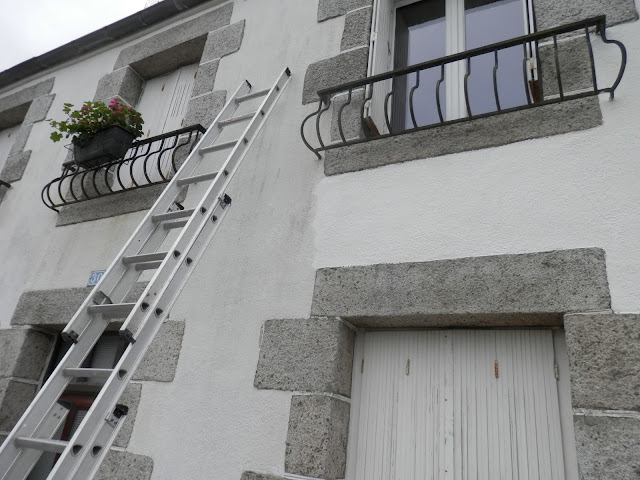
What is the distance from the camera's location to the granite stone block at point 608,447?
1642 millimetres

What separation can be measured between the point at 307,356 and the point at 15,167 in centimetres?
409

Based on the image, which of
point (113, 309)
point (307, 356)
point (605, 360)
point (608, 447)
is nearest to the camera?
point (608, 447)

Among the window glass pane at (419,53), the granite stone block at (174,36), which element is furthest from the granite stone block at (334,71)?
the granite stone block at (174,36)

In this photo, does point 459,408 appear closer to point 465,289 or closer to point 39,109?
point 465,289

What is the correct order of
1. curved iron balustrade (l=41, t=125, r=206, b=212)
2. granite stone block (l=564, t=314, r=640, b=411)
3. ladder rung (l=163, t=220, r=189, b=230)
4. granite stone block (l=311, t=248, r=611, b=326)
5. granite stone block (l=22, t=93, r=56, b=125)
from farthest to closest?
granite stone block (l=22, t=93, r=56, b=125), curved iron balustrade (l=41, t=125, r=206, b=212), ladder rung (l=163, t=220, r=189, b=230), granite stone block (l=311, t=248, r=611, b=326), granite stone block (l=564, t=314, r=640, b=411)

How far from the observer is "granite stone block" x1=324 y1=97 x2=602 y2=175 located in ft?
7.34

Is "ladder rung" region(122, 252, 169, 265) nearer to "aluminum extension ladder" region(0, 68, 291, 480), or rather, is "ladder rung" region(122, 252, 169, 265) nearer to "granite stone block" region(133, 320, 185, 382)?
"aluminum extension ladder" region(0, 68, 291, 480)

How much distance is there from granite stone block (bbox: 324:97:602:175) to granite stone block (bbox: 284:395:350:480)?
133 centimetres

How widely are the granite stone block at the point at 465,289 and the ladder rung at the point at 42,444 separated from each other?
127cm

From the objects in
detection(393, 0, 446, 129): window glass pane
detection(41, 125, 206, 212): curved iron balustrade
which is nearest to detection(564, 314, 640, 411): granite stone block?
detection(393, 0, 446, 129): window glass pane

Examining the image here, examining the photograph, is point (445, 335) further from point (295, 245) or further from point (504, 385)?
point (295, 245)

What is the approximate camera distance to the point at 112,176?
3.94 m

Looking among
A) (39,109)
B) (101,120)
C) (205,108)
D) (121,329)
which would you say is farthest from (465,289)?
(39,109)

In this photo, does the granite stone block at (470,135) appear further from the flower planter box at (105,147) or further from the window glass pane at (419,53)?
the flower planter box at (105,147)
